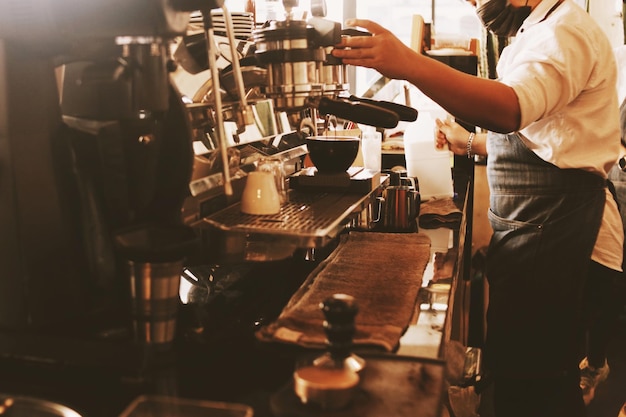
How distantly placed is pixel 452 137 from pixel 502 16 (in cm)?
50

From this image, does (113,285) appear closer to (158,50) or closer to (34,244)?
(34,244)

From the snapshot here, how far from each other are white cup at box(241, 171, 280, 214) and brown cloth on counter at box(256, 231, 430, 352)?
6.3 inches

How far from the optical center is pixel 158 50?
0.80 metres

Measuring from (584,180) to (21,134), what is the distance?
4.57 ft

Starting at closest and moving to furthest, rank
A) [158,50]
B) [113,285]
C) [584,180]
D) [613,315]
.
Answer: [158,50], [113,285], [584,180], [613,315]

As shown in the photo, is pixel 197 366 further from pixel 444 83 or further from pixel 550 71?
pixel 550 71

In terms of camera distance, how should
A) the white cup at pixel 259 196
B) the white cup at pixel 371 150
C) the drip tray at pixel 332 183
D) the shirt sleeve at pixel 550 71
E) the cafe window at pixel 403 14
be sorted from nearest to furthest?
the white cup at pixel 259 196, the shirt sleeve at pixel 550 71, the drip tray at pixel 332 183, the white cup at pixel 371 150, the cafe window at pixel 403 14

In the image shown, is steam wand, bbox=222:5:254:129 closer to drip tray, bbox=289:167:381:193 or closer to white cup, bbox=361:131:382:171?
drip tray, bbox=289:167:381:193

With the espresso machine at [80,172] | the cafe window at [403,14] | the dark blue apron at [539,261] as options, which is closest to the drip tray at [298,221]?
the espresso machine at [80,172]

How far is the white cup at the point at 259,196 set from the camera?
133cm

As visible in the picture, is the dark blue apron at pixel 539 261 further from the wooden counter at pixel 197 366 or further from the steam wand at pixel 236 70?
the steam wand at pixel 236 70

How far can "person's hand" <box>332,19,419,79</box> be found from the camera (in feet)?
4.54

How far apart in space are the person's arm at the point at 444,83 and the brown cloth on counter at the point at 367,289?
33 cm

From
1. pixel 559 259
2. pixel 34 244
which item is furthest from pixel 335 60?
pixel 559 259
